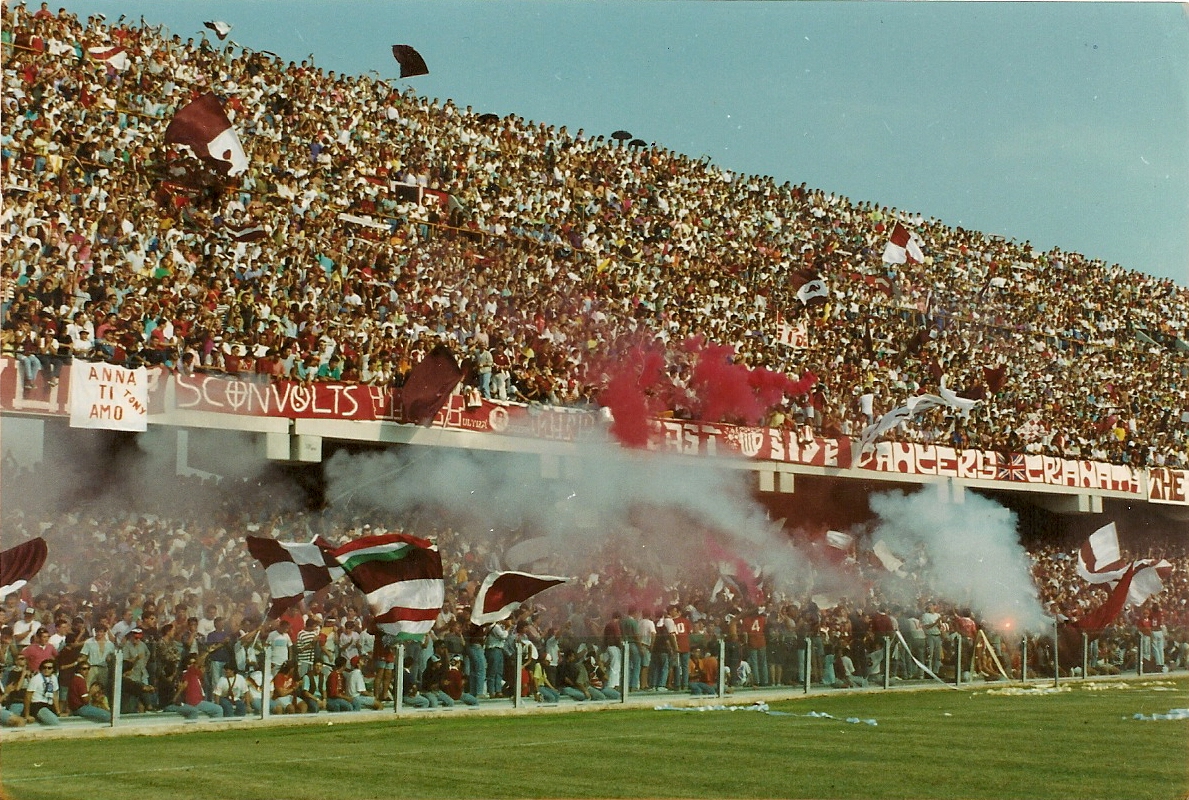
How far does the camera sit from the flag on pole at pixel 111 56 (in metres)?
24.9

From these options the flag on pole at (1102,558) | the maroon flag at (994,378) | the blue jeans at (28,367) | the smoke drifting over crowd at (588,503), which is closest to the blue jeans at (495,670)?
the smoke drifting over crowd at (588,503)

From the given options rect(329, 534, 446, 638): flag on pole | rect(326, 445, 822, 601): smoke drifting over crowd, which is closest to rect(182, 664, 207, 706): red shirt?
rect(329, 534, 446, 638): flag on pole

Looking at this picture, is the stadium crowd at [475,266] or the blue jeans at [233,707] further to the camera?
the stadium crowd at [475,266]

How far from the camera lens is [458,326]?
26.0m

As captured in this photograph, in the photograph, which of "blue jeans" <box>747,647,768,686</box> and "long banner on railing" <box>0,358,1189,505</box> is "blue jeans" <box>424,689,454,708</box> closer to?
"blue jeans" <box>747,647,768,686</box>

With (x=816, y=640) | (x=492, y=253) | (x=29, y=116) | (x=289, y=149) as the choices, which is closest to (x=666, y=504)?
(x=492, y=253)

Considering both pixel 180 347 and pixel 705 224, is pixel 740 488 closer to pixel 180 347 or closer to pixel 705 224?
pixel 705 224

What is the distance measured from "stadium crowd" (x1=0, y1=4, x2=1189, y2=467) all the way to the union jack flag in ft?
1.25

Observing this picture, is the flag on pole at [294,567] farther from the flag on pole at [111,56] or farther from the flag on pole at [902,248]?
the flag on pole at [902,248]

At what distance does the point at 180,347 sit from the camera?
2128 cm

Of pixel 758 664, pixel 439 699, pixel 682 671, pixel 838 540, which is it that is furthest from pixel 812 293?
pixel 439 699

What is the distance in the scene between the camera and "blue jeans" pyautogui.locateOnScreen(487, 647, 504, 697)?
1783cm

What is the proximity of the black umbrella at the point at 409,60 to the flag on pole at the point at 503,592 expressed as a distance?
16.2 meters

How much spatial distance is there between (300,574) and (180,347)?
21.9 ft
